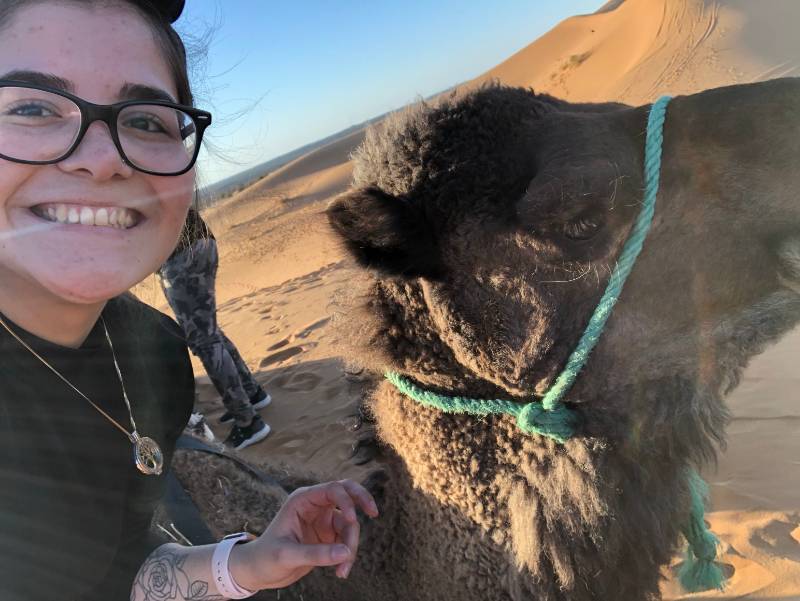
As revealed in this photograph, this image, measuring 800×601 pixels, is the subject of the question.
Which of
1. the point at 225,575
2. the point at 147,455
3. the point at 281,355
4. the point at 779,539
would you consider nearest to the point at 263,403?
the point at 281,355

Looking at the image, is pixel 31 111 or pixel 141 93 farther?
pixel 141 93

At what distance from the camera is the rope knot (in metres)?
1.76

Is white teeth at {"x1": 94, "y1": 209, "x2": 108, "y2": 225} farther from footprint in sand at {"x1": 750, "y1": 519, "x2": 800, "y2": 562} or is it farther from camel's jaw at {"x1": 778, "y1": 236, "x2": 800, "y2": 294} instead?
footprint in sand at {"x1": 750, "y1": 519, "x2": 800, "y2": 562}

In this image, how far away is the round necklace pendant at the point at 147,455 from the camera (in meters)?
1.93

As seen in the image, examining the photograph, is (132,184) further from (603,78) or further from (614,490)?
(603,78)

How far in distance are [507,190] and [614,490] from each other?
99 cm

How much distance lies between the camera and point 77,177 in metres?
1.53

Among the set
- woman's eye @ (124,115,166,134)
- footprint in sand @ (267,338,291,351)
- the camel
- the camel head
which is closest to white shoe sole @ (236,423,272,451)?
footprint in sand @ (267,338,291,351)

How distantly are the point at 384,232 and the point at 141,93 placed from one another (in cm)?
80

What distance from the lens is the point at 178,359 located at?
239cm

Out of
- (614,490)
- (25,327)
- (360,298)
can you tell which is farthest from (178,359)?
(614,490)

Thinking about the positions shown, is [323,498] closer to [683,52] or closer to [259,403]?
[259,403]

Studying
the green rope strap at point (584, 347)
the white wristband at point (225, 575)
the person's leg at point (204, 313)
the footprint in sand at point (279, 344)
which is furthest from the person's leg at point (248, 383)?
the green rope strap at point (584, 347)

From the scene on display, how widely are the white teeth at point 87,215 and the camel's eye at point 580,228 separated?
51.1 inches
